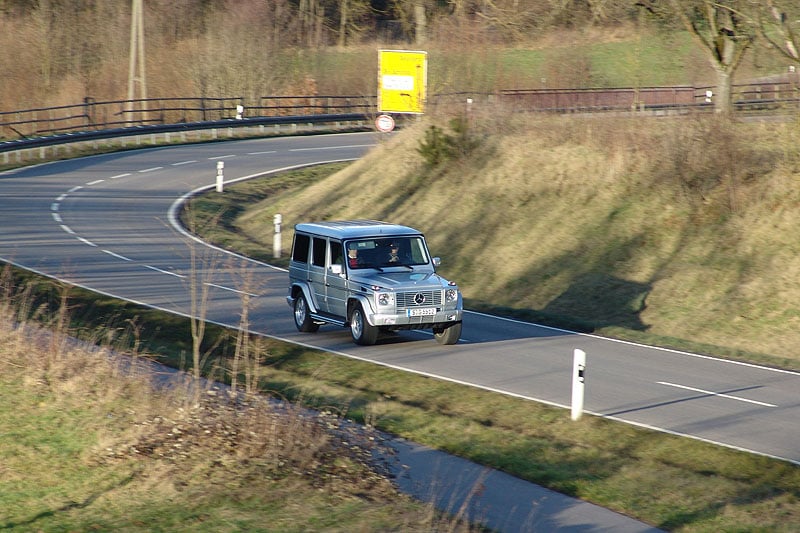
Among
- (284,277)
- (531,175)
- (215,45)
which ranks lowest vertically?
(284,277)

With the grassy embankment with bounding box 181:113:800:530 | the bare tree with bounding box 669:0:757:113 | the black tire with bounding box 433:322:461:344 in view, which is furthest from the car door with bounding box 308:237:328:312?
the bare tree with bounding box 669:0:757:113

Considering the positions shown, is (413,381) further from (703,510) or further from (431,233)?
(431,233)

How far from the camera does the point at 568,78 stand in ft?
218

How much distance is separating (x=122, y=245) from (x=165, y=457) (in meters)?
18.5

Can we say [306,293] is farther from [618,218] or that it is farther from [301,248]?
[618,218]

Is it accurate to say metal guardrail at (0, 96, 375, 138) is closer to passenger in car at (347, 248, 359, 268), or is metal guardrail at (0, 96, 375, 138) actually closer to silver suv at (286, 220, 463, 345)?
silver suv at (286, 220, 463, 345)

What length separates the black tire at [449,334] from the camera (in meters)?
17.1

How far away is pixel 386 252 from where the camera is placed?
693 inches

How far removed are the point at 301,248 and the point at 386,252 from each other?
1.86 meters

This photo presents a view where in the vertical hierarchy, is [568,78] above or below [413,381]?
above

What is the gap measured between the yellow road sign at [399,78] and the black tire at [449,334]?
25302 mm

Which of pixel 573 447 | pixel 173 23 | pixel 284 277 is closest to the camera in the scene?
pixel 573 447

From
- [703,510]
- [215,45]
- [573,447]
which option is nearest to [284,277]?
[573,447]

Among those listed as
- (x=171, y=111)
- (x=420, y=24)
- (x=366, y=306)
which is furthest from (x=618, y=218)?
(x=420, y=24)
